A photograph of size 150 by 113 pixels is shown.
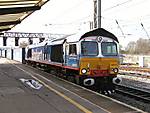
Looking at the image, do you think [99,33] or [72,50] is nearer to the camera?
[99,33]

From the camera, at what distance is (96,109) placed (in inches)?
385

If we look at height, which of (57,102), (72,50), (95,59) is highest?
(72,50)

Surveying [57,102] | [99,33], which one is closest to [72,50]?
[99,33]

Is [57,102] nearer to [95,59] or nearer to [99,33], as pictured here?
[95,59]

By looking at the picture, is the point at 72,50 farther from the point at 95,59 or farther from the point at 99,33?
the point at 99,33

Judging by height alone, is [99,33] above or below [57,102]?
above

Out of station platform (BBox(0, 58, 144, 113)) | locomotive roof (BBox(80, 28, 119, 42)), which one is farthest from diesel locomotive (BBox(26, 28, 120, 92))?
station platform (BBox(0, 58, 144, 113))

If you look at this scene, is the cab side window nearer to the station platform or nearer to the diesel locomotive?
the diesel locomotive

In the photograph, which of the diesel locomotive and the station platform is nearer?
the station platform

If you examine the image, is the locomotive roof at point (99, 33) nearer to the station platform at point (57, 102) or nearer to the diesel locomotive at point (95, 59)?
the diesel locomotive at point (95, 59)

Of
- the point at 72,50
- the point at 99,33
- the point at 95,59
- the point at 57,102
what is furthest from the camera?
the point at 72,50

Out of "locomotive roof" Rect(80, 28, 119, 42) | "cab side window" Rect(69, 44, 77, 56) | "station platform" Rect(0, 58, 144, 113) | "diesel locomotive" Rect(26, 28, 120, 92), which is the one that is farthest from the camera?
"cab side window" Rect(69, 44, 77, 56)

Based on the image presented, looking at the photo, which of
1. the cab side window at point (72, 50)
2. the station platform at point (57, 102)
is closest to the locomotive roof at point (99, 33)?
the cab side window at point (72, 50)

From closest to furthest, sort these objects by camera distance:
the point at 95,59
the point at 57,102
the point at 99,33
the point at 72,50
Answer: the point at 57,102, the point at 95,59, the point at 99,33, the point at 72,50
